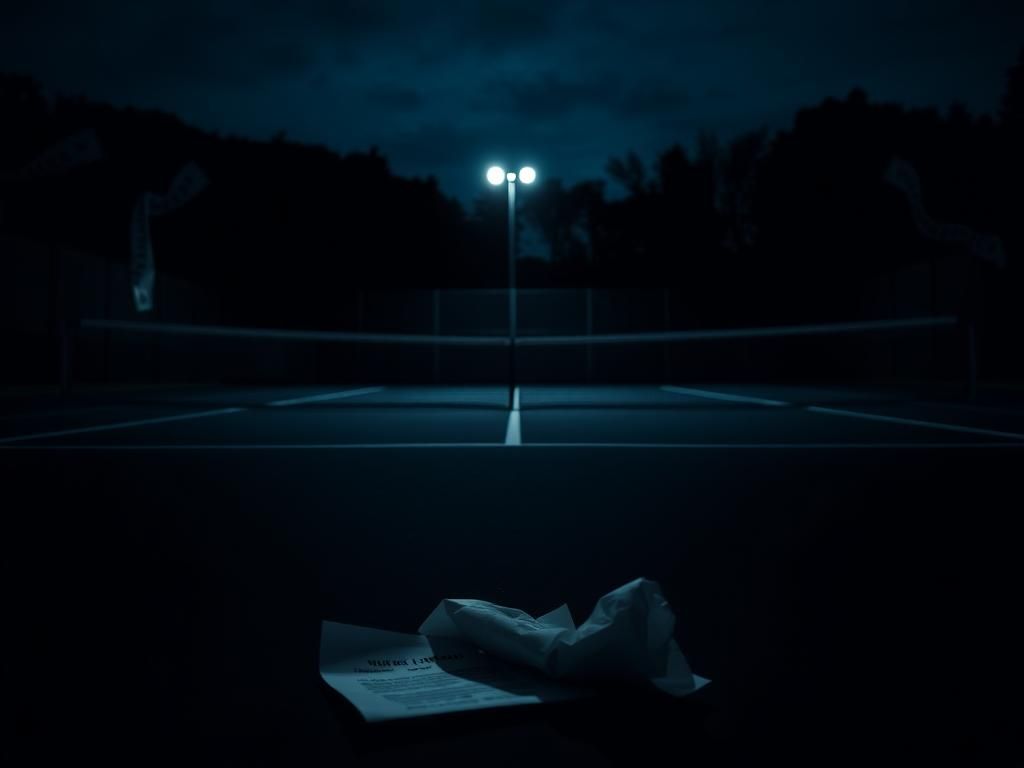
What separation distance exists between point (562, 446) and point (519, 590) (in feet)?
10.9

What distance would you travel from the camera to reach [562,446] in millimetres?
5238

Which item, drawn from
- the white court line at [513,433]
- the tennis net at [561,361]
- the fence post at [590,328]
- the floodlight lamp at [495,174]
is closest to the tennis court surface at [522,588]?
the white court line at [513,433]

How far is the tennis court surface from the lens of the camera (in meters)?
1.21

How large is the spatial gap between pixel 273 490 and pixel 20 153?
23417 mm

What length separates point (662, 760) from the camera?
113 cm

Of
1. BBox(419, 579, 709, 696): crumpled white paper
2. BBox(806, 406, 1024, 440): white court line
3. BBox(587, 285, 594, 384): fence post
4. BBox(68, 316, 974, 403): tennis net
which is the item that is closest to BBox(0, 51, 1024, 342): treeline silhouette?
BBox(68, 316, 974, 403): tennis net

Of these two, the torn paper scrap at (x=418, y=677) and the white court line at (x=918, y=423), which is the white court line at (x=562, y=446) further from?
the torn paper scrap at (x=418, y=677)

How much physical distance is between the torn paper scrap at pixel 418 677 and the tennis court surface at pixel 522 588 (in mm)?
32

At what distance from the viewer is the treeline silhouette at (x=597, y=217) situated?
22703 millimetres

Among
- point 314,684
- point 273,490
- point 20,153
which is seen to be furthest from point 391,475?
point 20,153

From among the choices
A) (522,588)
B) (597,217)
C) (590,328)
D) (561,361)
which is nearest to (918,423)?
(522,588)

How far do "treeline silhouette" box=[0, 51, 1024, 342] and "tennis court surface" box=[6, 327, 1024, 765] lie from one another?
1791 centimetres

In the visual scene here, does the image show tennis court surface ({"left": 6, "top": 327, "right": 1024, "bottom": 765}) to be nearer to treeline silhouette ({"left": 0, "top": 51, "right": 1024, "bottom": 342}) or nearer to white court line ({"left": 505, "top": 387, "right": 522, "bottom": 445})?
white court line ({"left": 505, "top": 387, "right": 522, "bottom": 445})

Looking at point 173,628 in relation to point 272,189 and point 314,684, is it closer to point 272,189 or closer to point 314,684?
point 314,684
